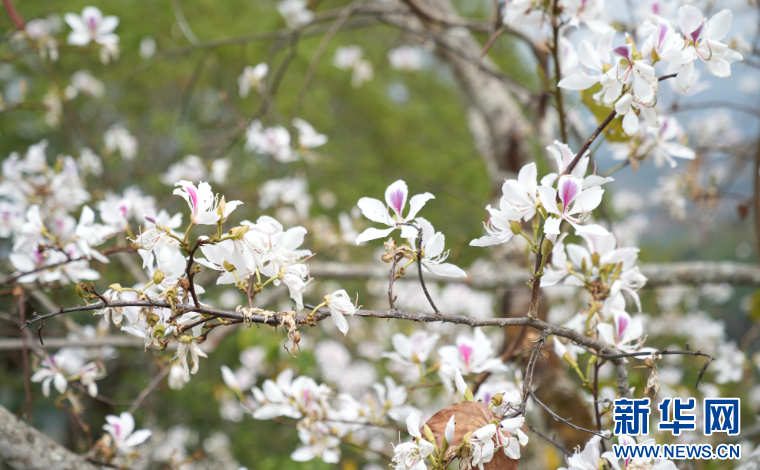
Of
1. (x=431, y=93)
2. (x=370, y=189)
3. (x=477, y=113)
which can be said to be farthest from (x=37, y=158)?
(x=431, y=93)

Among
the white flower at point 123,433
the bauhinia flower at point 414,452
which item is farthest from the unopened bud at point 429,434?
the white flower at point 123,433

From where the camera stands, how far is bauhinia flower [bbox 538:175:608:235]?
625 millimetres

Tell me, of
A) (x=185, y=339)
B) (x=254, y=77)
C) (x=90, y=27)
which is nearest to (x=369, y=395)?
(x=185, y=339)

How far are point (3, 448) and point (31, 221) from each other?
0.44 metres

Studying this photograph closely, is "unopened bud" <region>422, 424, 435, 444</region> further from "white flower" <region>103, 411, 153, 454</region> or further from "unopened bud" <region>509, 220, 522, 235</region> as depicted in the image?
"white flower" <region>103, 411, 153, 454</region>

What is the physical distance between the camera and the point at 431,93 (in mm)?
8773

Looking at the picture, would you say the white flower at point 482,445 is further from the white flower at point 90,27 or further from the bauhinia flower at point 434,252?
the white flower at point 90,27

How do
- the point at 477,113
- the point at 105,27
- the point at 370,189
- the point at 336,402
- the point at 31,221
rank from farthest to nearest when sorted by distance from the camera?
the point at 370,189 < the point at 336,402 < the point at 477,113 < the point at 105,27 < the point at 31,221

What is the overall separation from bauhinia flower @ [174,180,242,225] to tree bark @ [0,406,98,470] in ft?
2.15

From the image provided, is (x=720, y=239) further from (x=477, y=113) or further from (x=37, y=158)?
(x=37, y=158)

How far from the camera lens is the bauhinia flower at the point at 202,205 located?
2.03 ft

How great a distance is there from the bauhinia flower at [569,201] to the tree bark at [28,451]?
0.98 m

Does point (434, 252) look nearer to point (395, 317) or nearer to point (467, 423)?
point (395, 317)

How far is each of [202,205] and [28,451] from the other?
676 millimetres
